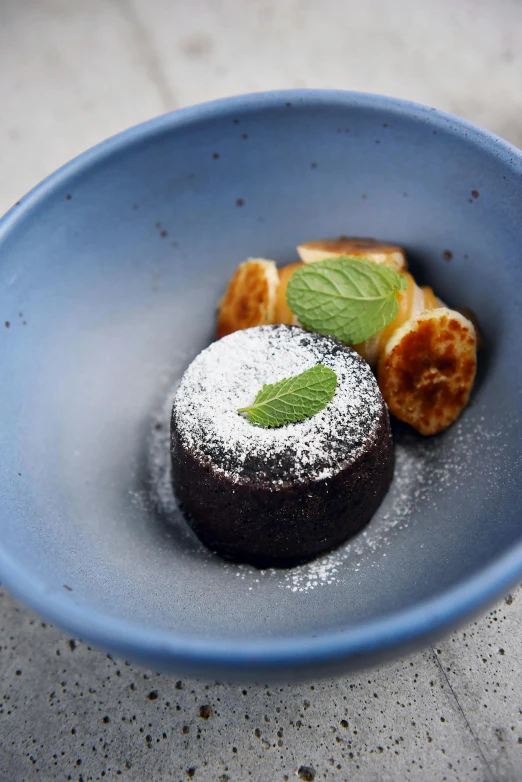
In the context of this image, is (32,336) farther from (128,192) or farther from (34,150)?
(34,150)

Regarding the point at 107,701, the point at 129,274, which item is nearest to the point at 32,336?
the point at 129,274

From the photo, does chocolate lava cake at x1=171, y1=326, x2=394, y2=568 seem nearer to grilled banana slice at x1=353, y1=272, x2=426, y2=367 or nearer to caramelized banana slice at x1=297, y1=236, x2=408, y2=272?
grilled banana slice at x1=353, y1=272, x2=426, y2=367

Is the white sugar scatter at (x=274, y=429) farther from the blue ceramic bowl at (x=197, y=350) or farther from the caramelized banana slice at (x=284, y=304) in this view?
the blue ceramic bowl at (x=197, y=350)

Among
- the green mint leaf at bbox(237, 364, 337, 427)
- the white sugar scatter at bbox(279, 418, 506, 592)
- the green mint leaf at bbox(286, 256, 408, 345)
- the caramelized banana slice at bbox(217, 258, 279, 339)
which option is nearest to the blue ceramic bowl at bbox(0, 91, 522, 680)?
the white sugar scatter at bbox(279, 418, 506, 592)

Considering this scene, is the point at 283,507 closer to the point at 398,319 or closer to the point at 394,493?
the point at 394,493

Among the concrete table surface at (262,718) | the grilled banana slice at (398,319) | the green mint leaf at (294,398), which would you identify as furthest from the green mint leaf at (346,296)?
the concrete table surface at (262,718)

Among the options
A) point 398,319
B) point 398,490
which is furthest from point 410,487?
point 398,319
